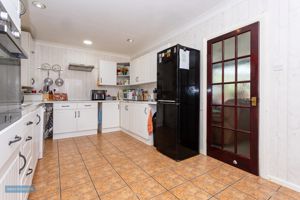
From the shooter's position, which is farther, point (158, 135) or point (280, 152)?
point (158, 135)

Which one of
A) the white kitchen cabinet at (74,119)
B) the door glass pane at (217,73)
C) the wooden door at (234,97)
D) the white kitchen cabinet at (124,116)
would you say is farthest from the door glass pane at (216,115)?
the white kitchen cabinet at (74,119)

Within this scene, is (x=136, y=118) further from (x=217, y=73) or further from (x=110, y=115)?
(x=217, y=73)

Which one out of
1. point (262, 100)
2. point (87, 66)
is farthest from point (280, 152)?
point (87, 66)

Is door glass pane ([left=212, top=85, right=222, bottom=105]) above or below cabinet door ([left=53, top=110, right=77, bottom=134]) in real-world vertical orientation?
above

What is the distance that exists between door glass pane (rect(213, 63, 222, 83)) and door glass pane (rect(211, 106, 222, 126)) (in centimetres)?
43

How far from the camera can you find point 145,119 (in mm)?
3129

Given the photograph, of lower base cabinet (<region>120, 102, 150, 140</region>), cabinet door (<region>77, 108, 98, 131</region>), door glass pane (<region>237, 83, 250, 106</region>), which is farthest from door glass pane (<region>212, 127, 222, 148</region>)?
cabinet door (<region>77, 108, 98, 131</region>)

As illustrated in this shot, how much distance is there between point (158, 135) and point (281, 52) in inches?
81.6

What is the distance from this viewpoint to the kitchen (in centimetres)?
151

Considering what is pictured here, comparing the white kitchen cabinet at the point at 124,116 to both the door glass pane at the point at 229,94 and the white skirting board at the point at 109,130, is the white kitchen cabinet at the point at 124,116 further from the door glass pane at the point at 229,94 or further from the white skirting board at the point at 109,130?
the door glass pane at the point at 229,94

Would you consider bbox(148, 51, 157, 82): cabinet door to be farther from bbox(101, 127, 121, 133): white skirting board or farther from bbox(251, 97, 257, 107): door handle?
bbox(251, 97, 257, 107): door handle

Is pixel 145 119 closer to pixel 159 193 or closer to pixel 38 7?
pixel 159 193

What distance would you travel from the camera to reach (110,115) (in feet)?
13.6

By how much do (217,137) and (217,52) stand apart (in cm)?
134
